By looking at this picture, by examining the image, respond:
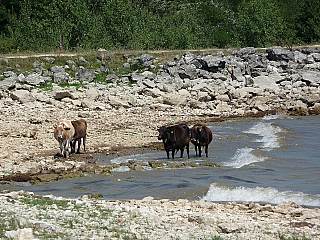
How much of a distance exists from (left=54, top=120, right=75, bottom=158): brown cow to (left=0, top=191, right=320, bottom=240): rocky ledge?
5982mm

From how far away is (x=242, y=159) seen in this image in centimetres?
1823

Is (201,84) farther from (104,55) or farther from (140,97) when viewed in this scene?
(104,55)

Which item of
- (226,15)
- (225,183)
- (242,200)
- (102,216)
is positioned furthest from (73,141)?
(226,15)

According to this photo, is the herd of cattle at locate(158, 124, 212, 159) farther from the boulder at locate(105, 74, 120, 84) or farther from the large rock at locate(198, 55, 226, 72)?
the large rock at locate(198, 55, 226, 72)

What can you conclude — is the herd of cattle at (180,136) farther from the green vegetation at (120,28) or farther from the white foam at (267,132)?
the green vegetation at (120,28)

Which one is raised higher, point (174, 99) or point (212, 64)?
point (212, 64)

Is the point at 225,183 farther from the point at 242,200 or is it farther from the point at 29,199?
the point at 29,199

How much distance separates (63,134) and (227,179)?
607 centimetres

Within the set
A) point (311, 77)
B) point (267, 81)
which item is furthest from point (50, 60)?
point (311, 77)

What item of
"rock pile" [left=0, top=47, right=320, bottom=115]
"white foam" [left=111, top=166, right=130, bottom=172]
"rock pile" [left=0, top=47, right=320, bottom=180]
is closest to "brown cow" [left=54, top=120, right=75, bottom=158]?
"rock pile" [left=0, top=47, right=320, bottom=180]

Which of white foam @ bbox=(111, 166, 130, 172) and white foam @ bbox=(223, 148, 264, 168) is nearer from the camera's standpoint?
white foam @ bbox=(111, 166, 130, 172)

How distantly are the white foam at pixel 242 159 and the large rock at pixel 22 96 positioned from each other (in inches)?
559

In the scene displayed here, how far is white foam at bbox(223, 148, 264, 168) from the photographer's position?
57.0 feet

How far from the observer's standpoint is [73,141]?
18.4 m
